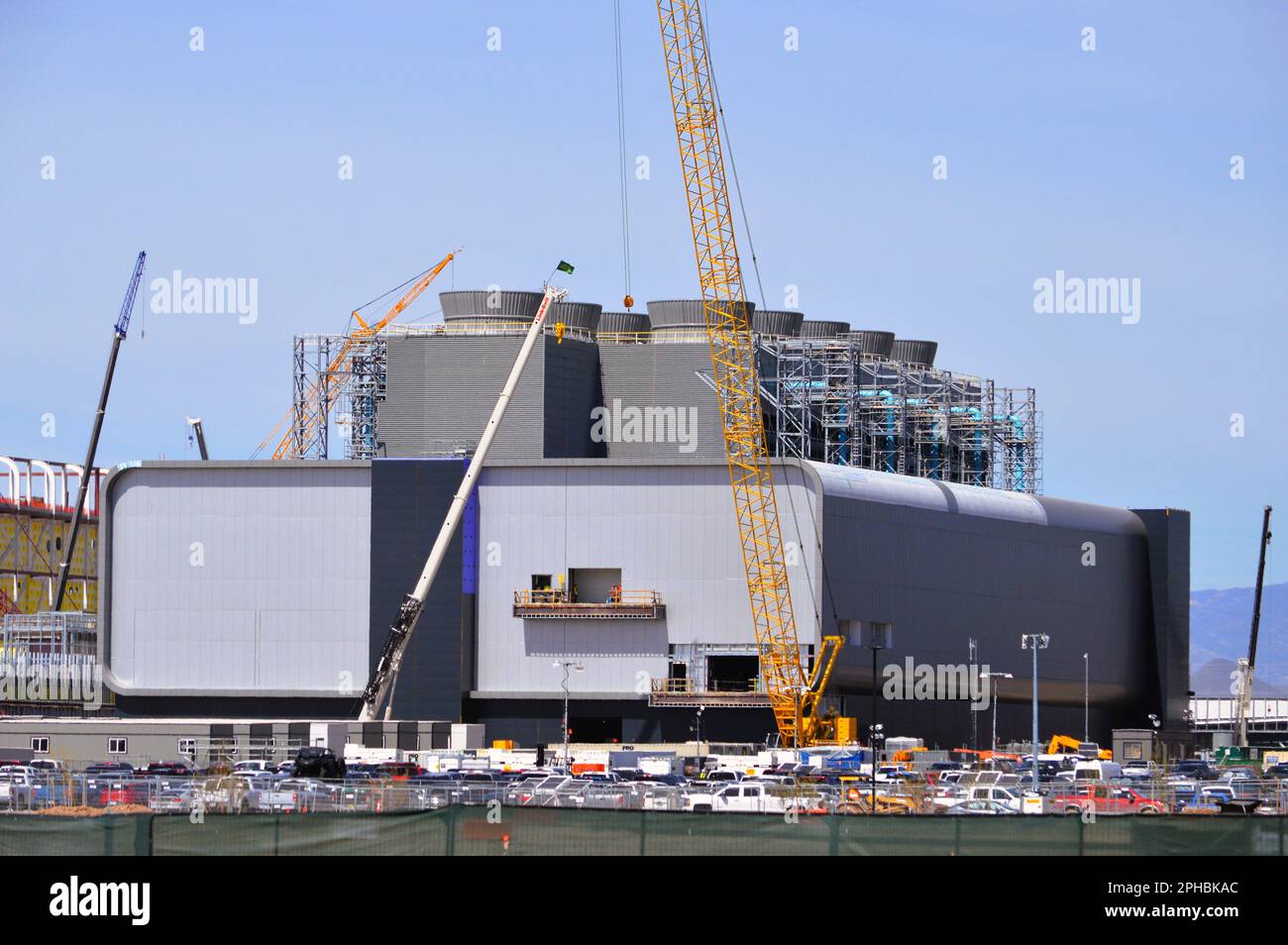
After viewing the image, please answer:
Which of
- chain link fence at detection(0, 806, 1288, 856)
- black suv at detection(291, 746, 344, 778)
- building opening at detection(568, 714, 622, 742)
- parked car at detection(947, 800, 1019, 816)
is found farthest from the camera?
building opening at detection(568, 714, 622, 742)

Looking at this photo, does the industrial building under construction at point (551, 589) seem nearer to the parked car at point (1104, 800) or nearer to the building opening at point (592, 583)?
the building opening at point (592, 583)

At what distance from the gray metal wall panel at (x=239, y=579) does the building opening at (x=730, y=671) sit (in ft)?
79.2

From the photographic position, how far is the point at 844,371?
171 meters

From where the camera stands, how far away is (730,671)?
14200 cm

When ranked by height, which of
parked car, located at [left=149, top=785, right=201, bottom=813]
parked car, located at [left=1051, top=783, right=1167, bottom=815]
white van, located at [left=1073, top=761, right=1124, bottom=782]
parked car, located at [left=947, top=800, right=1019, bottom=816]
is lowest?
white van, located at [left=1073, top=761, right=1124, bottom=782]

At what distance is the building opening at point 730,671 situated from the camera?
465 ft

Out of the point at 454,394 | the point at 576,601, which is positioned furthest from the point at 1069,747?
the point at 454,394

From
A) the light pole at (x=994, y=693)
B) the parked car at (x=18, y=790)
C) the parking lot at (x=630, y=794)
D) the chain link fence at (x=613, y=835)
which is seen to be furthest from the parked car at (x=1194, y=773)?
the chain link fence at (x=613, y=835)

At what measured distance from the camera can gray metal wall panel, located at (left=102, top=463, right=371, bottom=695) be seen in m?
145

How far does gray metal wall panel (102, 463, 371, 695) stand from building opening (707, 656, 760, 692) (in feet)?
79.2

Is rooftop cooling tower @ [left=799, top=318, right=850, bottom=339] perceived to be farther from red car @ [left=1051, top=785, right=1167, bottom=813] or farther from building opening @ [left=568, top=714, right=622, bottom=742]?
red car @ [left=1051, top=785, right=1167, bottom=813]

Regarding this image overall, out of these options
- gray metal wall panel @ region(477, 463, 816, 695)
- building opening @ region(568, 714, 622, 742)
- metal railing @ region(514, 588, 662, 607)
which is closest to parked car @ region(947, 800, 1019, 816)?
gray metal wall panel @ region(477, 463, 816, 695)
